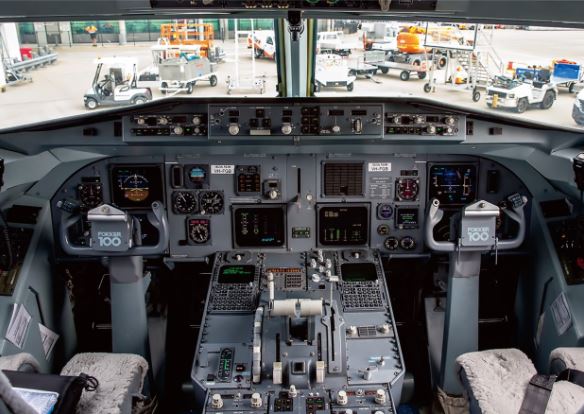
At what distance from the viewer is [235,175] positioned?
3.64 meters

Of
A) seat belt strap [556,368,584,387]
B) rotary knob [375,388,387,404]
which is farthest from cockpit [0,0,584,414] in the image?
→ seat belt strap [556,368,584,387]

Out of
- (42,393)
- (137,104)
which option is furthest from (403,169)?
(42,393)

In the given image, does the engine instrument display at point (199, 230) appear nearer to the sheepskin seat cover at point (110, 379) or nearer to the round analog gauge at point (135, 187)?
the round analog gauge at point (135, 187)

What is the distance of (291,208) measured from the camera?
3701 millimetres

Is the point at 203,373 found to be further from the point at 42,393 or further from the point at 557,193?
the point at 557,193

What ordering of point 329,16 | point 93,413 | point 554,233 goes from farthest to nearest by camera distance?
1. point 554,233
2. point 329,16
3. point 93,413

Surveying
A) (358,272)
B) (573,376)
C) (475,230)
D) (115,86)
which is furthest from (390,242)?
(115,86)

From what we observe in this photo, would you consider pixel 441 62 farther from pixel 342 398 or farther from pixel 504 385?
pixel 342 398

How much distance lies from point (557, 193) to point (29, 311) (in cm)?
299

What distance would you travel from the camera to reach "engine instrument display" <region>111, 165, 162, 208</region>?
3627mm

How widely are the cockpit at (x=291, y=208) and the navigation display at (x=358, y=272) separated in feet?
0.04

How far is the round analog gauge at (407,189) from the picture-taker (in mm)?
3676

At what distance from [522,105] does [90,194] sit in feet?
8.45

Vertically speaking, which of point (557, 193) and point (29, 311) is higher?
point (557, 193)
